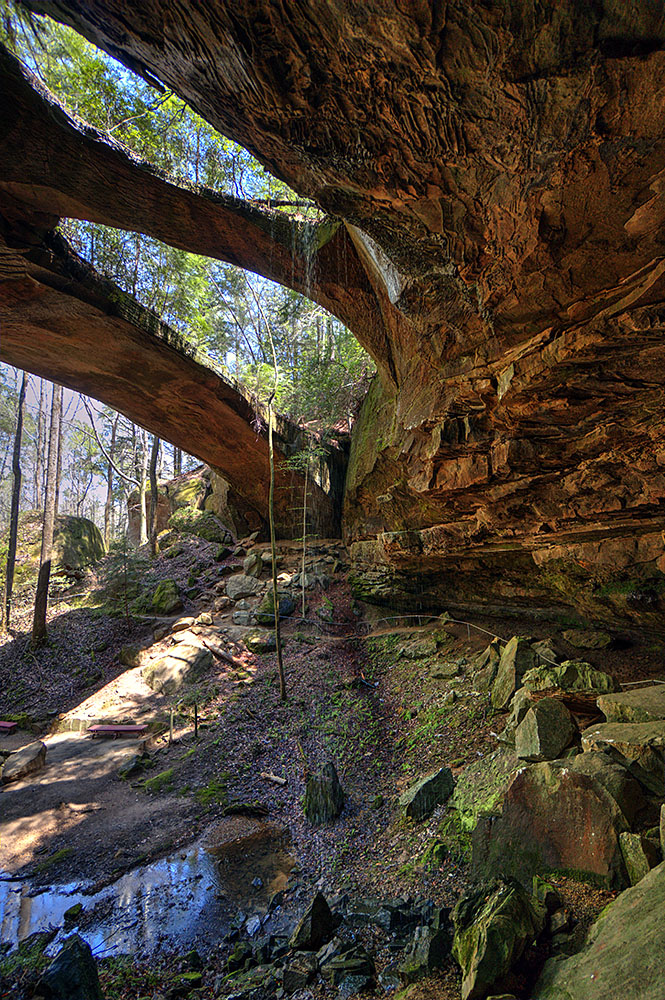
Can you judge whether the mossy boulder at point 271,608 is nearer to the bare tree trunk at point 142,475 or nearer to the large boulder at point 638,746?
the large boulder at point 638,746

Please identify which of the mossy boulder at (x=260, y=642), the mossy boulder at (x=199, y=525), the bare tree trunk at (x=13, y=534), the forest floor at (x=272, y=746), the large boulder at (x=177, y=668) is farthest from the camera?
the mossy boulder at (x=199, y=525)

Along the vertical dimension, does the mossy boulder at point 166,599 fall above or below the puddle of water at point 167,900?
above

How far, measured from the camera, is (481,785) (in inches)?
197

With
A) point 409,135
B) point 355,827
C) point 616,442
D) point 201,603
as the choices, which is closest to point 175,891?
point 355,827

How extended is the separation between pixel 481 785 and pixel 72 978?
4.29m

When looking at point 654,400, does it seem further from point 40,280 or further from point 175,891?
point 40,280

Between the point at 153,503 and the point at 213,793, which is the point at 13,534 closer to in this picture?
the point at 153,503

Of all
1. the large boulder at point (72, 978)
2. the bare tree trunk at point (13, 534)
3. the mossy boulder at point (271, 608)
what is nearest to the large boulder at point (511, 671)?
the large boulder at point (72, 978)

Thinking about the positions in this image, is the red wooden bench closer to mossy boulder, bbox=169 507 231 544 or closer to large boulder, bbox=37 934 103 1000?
large boulder, bbox=37 934 103 1000

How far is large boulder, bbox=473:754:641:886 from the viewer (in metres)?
3.38

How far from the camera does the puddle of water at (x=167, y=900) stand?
14.5 feet

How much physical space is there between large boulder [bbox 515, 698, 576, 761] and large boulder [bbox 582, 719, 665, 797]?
36cm

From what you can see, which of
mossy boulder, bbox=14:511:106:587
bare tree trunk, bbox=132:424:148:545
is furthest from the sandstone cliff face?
bare tree trunk, bbox=132:424:148:545

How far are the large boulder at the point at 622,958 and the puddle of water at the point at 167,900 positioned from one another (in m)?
3.44
